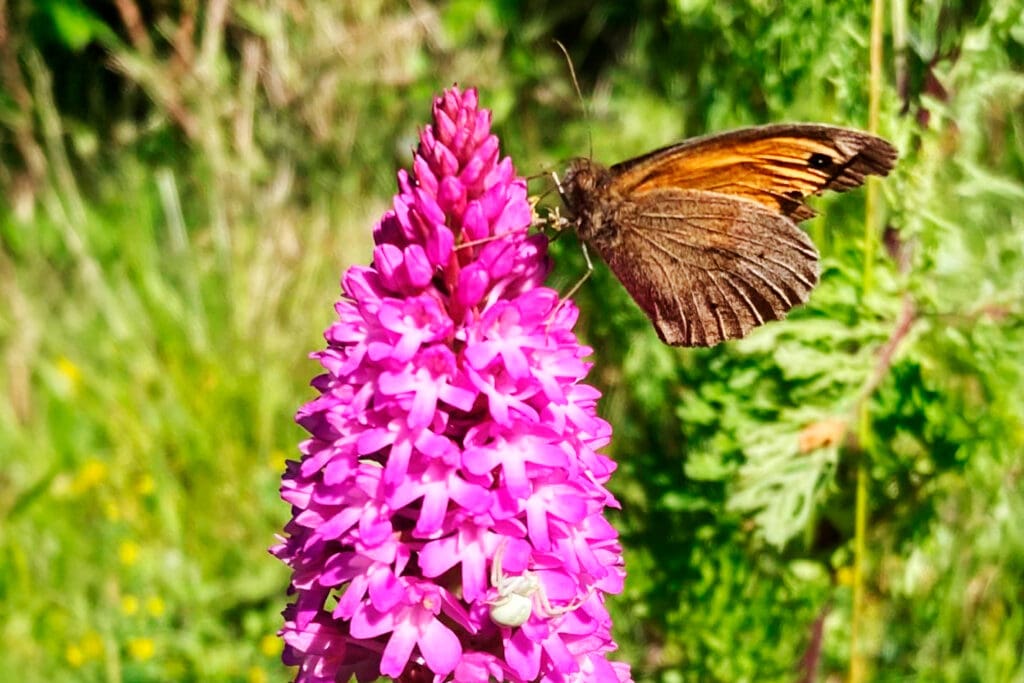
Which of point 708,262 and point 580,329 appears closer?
point 708,262

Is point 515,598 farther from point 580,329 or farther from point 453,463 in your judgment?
point 580,329

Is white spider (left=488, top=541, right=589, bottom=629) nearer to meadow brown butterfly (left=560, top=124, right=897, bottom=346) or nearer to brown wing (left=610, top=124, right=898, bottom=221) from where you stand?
meadow brown butterfly (left=560, top=124, right=897, bottom=346)

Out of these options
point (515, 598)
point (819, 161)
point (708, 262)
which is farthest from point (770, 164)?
point (515, 598)

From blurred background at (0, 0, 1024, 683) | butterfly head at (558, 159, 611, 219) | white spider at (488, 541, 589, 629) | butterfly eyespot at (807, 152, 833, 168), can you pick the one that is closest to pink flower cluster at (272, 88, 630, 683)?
white spider at (488, 541, 589, 629)

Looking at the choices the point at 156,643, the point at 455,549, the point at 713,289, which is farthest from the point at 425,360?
the point at 156,643

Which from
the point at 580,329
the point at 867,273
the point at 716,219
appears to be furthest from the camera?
the point at 580,329

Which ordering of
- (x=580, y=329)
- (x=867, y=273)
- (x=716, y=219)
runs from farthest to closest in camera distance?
(x=580, y=329) → (x=867, y=273) → (x=716, y=219)

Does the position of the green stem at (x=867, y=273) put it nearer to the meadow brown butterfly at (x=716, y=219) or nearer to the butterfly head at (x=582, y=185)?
the meadow brown butterfly at (x=716, y=219)
